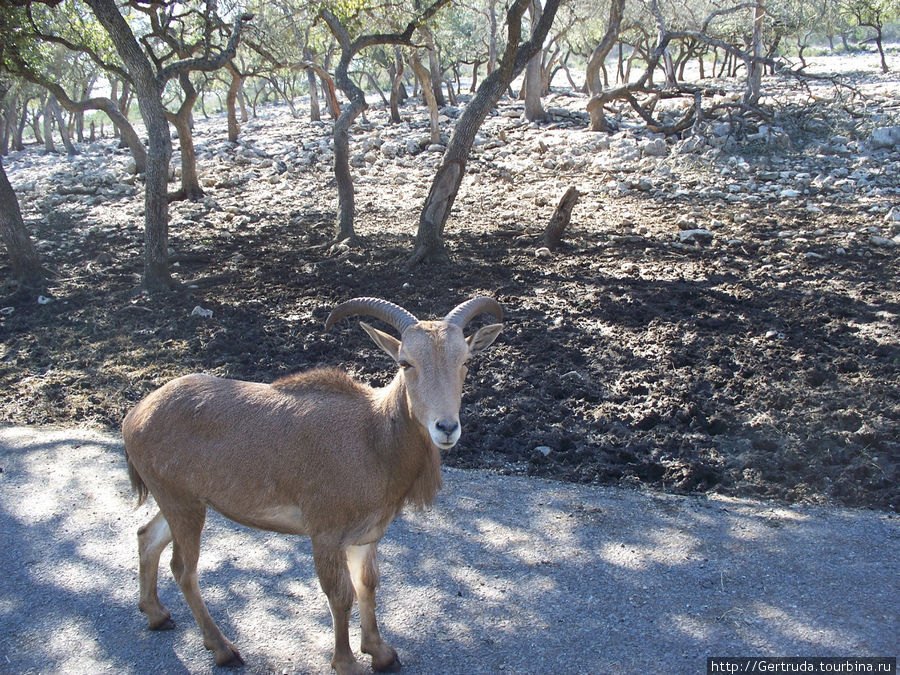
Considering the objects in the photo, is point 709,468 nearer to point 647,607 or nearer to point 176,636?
point 647,607

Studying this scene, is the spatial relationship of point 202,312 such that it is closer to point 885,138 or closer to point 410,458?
point 410,458

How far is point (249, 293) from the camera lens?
35.3ft

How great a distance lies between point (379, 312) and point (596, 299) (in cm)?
563

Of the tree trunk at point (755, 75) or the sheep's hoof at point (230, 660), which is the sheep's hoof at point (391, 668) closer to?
the sheep's hoof at point (230, 660)

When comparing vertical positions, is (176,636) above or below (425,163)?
below

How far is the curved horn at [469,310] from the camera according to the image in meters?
4.30

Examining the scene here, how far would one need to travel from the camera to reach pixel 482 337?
4.63 metres

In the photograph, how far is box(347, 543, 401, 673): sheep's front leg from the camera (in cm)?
399

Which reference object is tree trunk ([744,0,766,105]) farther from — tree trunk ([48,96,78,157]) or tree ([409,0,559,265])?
tree trunk ([48,96,78,157])

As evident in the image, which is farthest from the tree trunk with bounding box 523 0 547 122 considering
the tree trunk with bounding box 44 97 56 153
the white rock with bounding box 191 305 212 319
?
the tree trunk with bounding box 44 97 56 153

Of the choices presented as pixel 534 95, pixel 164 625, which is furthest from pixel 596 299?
pixel 534 95

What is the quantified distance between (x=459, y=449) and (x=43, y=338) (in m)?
6.28

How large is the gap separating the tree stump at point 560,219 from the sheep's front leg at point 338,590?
28.4 feet

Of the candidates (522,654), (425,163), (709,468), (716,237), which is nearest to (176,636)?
(522,654)
